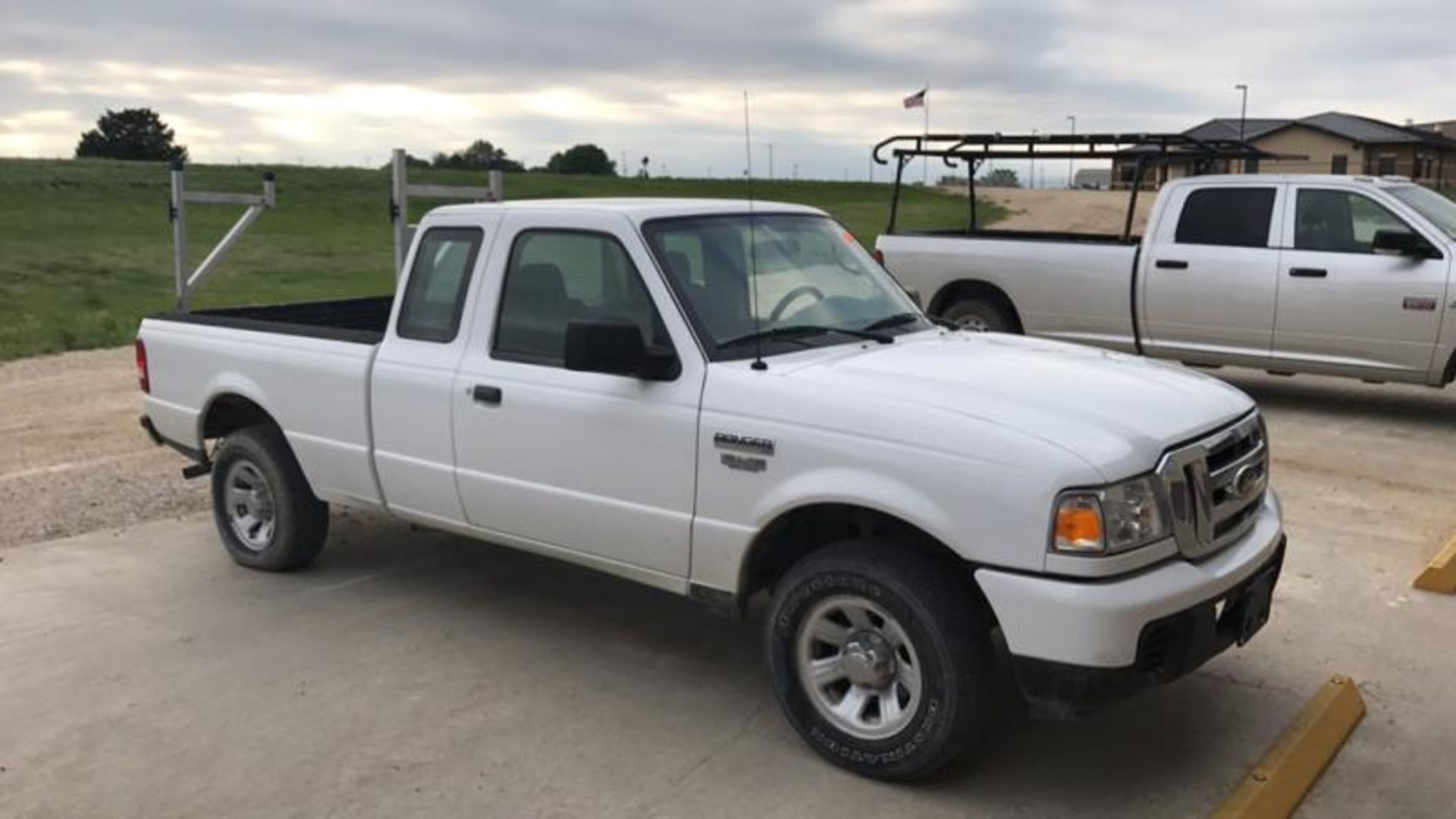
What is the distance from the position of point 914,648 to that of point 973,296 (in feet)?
27.0

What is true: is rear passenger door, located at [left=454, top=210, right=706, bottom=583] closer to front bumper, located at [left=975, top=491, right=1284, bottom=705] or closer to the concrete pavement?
the concrete pavement

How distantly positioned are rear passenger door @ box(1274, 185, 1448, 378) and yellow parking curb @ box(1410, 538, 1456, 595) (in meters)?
3.98

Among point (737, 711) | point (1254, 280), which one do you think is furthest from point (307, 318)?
point (1254, 280)

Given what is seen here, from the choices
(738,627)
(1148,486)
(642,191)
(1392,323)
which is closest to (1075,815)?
(1148,486)

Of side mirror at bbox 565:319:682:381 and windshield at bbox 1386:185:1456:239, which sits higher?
windshield at bbox 1386:185:1456:239

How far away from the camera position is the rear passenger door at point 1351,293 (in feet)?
30.6

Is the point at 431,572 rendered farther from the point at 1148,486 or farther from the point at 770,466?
the point at 1148,486

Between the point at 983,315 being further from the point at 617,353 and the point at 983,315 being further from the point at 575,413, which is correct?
the point at 617,353

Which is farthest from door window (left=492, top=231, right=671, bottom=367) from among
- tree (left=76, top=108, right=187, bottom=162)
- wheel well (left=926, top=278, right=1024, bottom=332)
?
tree (left=76, top=108, right=187, bottom=162)

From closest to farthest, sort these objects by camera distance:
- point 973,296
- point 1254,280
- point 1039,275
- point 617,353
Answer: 1. point 617,353
2. point 1254,280
3. point 1039,275
4. point 973,296

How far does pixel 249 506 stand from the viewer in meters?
6.21

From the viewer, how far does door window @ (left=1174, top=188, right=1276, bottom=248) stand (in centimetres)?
1006

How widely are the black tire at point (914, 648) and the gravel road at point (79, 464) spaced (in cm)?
461

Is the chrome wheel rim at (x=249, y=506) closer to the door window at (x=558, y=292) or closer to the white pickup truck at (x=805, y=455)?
the white pickup truck at (x=805, y=455)
